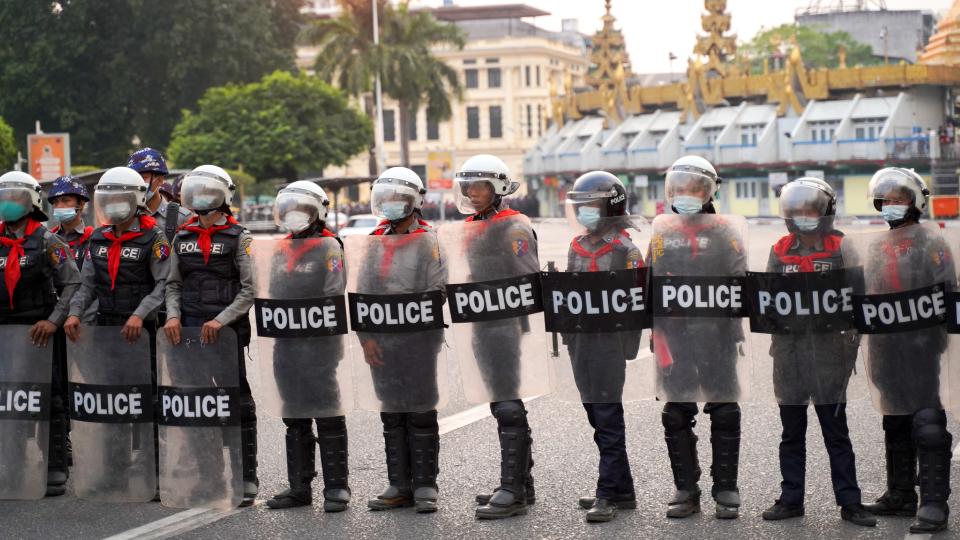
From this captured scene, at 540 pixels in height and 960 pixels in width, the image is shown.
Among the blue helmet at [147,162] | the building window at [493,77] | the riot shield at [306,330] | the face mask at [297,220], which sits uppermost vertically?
the building window at [493,77]

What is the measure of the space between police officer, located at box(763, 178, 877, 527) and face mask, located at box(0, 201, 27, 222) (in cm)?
425

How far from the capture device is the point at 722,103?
58562 millimetres

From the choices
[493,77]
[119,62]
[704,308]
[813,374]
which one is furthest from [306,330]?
[493,77]

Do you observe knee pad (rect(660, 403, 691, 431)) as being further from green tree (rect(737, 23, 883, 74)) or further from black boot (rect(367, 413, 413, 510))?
green tree (rect(737, 23, 883, 74))

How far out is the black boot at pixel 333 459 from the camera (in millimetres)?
5734

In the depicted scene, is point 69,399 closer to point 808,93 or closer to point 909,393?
point 909,393

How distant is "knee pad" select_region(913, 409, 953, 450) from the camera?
5059 millimetres

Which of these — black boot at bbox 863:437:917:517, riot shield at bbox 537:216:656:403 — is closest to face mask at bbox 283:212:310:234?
riot shield at bbox 537:216:656:403

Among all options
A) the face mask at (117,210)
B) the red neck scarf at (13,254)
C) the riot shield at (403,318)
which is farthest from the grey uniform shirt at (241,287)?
the red neck scarf at (13,254)

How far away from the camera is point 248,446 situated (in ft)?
19.3

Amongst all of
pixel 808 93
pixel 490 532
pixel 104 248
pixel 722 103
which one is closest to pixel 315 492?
pixel 490 532

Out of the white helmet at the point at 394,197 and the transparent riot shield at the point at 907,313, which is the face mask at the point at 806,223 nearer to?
the transparent riot shield at the point at 907,313

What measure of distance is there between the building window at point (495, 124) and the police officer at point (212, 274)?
281 feet

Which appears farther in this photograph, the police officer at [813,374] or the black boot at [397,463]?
the black boot at [397,463]
